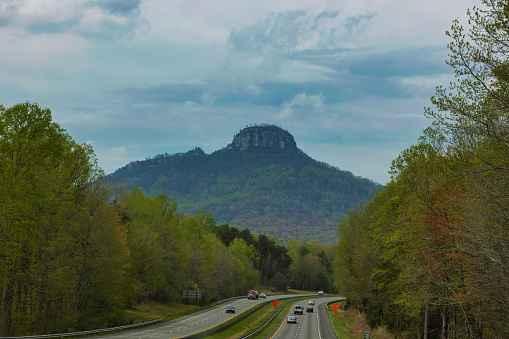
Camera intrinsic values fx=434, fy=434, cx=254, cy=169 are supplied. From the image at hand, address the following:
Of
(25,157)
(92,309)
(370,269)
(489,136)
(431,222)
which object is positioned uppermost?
(25,157)

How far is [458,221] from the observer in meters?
23.9

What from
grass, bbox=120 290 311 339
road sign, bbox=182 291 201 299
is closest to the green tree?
grass, bbox=120 290 311 339

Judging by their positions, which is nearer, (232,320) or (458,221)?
(458,221)

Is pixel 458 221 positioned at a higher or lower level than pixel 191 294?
higher

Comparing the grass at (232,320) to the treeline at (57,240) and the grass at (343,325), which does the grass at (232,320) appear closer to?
the treeline at (57,240)

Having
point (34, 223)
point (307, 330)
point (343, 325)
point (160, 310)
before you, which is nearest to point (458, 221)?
point (34, 223)

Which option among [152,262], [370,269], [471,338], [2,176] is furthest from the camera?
[152,262]

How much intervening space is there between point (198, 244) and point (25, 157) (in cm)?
6105

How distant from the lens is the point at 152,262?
65.7 m

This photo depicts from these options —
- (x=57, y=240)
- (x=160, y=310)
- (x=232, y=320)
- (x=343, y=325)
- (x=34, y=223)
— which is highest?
(x=34, y=223)

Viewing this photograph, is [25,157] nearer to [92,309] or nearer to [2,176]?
[2,176]

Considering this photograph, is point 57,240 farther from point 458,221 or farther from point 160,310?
point 160,310

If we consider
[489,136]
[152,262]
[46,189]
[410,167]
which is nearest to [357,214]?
[152,262]

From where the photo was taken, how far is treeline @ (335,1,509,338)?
14.5 metres
